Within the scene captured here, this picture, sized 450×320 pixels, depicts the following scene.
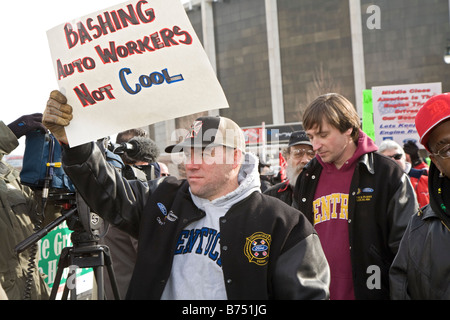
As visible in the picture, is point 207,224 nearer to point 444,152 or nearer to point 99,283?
point 99,283

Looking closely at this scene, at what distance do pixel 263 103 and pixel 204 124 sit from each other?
4202 cm

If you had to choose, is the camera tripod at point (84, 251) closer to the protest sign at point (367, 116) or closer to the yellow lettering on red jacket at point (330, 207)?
the yellow lettering on red jacket at point (330, 207)

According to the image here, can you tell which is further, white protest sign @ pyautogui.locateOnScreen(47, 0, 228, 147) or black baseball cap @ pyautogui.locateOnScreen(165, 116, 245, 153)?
black baseball cap @ pyautogui.locateOnScreen(165, 116, 245, 153)

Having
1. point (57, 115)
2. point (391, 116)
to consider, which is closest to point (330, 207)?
point (57, 115)

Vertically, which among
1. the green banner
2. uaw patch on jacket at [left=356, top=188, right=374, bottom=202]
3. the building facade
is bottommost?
the green banner

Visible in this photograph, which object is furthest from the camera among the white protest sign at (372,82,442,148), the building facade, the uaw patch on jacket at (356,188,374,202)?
the building facade

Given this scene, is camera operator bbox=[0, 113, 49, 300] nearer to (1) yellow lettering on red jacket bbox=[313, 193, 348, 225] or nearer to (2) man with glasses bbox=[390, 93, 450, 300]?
(1) yellow lettering on red jacket bbox=[313, 193, 348, 225]

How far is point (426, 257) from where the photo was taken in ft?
6.75

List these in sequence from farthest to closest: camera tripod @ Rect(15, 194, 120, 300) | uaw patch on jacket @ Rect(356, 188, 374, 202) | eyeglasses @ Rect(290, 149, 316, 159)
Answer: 1. eyeglasses @ Rect(290, 149, 316, 159)
2. uaw patch on jacket @ Rect(356, 188, 374, 202)
3. camera tripod @ Rect(15, 194, 120, 300)

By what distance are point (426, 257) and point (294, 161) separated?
1850mm

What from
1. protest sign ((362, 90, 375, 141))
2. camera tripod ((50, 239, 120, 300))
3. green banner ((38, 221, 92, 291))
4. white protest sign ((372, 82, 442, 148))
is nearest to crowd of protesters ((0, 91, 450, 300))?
camera tripod ((50, 239, 120, 300))

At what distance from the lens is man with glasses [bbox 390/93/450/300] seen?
2.01 m

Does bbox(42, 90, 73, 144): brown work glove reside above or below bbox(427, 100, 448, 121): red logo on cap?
above

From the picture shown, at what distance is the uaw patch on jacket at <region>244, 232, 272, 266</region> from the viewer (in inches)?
83.4
